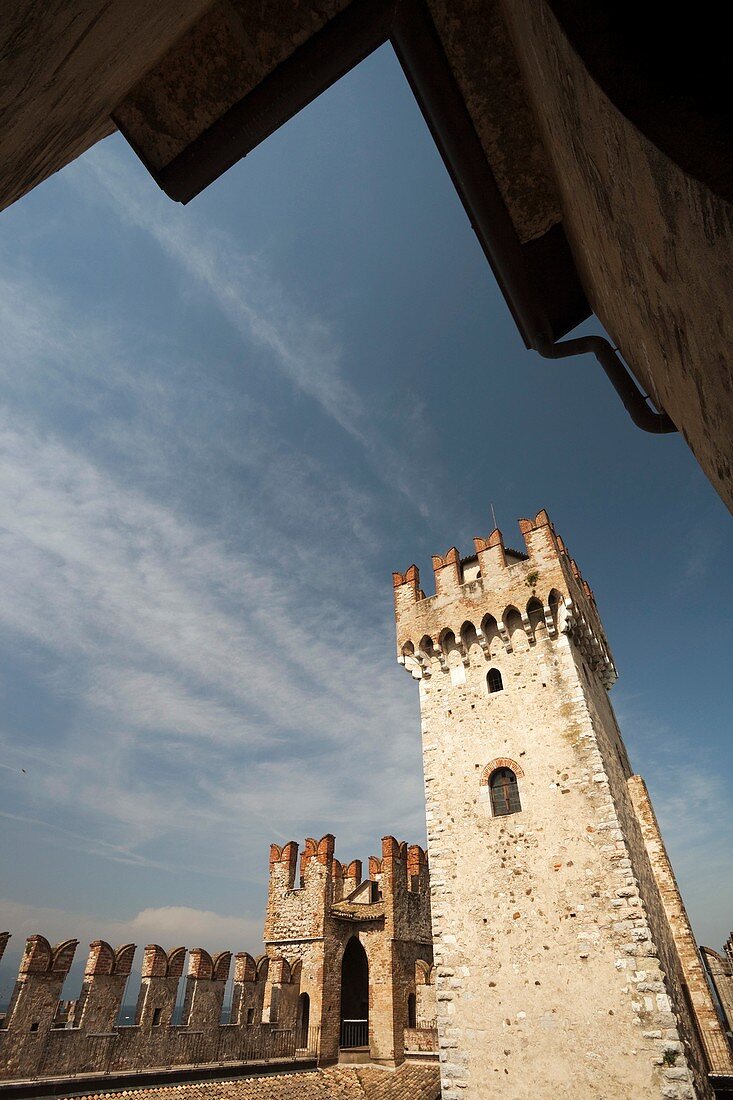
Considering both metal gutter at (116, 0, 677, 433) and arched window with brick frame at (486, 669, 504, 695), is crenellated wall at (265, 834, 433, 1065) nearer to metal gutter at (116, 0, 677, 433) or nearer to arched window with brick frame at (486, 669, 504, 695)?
arched window with brick frame at (486, 669, 504, 695)

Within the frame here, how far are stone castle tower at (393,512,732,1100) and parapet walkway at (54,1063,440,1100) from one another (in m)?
5.42

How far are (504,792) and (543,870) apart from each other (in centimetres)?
166

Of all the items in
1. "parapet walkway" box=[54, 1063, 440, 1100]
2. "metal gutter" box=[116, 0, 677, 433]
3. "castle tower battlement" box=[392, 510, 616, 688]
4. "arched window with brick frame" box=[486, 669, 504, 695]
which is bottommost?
"parapet walkway" box=[54, 1063, 440, 1100]

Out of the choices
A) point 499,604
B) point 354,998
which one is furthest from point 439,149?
point 354,998

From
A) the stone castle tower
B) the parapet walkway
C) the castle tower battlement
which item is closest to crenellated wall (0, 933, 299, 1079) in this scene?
the parapet walkway

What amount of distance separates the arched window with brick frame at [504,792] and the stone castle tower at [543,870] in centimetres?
3

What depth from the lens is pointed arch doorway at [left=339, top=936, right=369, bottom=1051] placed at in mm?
19578

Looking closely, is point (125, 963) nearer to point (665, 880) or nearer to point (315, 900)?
point (315, 900)

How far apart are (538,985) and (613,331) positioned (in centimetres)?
1164

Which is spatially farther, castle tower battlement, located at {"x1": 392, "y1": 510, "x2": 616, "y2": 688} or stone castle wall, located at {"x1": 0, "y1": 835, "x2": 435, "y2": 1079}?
castle tower battlement, located at {"x1": 392, "y1": 510, "x2": 616, "y2": 688}

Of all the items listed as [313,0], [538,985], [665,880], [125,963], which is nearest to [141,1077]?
[125,963]

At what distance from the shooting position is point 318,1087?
48.0 feet

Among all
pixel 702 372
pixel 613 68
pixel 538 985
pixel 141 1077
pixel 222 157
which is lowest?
pixel 141 1077

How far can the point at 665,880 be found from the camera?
40.4 ft
